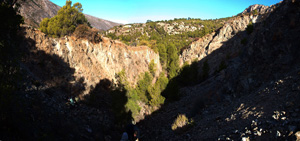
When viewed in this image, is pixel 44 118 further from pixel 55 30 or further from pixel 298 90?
pixel 55 30

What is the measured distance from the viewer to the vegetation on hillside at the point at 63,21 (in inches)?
1146

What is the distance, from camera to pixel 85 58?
74.4 ft

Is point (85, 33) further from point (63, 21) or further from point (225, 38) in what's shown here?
point (225, 38)

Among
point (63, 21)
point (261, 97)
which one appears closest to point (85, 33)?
point (63, 21)

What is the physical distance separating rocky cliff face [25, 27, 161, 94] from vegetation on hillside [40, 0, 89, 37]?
26.4 feet

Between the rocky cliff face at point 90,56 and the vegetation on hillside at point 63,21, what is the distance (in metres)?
8.05

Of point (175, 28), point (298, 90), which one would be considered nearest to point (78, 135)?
point (298, 90)

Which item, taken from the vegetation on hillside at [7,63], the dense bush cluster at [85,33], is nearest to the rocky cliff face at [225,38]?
the dense bush cluster at [85,33]

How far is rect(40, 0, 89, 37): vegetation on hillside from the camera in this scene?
29.1 meters

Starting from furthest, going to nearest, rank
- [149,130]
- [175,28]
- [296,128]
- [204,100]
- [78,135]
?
[175,28]
[149,130]
[204,100]
[78,135]
[296,128]

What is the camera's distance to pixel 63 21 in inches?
1192

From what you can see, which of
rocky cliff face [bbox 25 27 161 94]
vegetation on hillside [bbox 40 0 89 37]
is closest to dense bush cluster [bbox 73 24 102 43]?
rocky cliff face [bbox 25 27 161 94]

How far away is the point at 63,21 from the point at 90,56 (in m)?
11.7

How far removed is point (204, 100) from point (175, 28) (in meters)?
120
